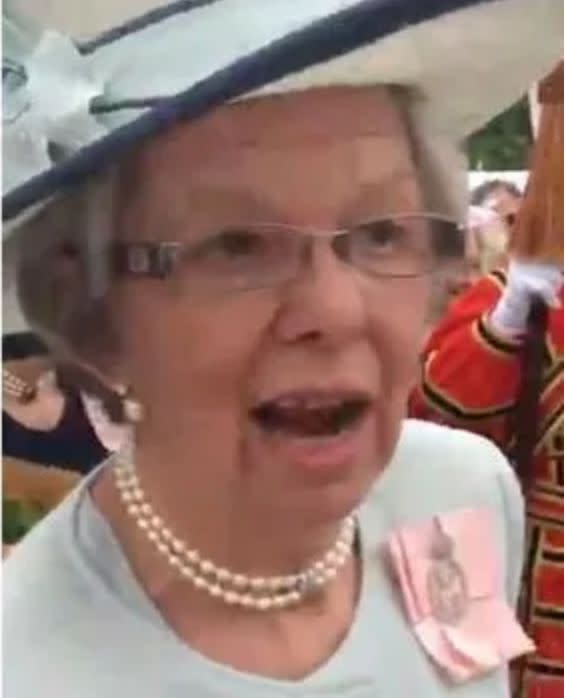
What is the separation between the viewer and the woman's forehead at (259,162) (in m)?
0.71

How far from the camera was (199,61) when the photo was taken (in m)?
0.69

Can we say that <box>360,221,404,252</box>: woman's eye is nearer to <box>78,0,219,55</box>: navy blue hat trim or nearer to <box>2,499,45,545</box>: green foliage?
<box>78,0,219,55</box>: navy blue hat trim

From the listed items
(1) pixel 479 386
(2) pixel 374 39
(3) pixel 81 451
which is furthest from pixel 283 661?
(1) pixel 479 386

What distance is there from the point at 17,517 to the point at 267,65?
2.24ft

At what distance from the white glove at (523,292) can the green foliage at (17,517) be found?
1.54 ft

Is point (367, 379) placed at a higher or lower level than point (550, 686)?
higher

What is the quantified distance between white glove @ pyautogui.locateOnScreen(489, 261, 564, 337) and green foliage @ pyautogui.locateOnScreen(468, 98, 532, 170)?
107 millimetres

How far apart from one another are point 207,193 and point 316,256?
6 centimetres

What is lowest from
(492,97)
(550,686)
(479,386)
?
(550,686)

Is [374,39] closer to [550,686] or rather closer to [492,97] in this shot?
[492,97]

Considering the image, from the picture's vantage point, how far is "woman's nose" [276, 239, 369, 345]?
70cm

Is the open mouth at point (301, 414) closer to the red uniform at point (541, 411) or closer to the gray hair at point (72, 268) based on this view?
the gray hair at point (72, 268)

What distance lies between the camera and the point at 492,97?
0.83m

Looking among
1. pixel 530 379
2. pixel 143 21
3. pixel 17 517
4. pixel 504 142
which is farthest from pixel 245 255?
pixel 504 142
